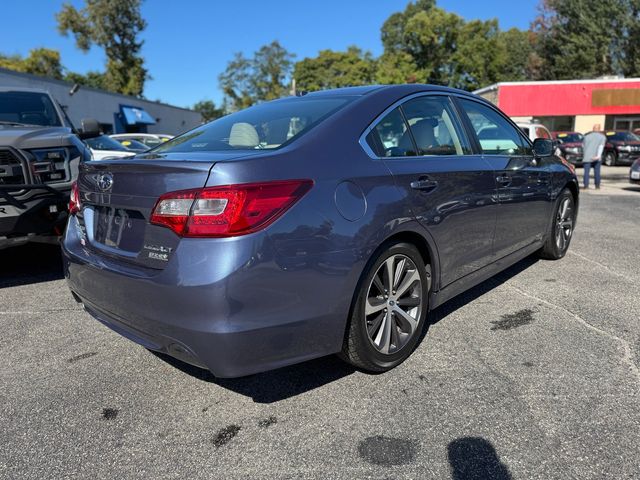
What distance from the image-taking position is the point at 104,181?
2648 mm

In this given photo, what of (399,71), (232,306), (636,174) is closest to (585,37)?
(399,71)

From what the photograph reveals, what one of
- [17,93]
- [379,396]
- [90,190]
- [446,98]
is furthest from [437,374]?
[17,93]

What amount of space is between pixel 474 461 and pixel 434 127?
2.10 m

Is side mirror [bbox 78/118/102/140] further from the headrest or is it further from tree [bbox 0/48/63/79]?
tree [bbox 0/48/63/79]

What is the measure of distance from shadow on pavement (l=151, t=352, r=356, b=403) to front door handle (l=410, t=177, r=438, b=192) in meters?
1.15

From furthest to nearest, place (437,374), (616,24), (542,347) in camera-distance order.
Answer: (616,24)
(542,347)
(437,374)

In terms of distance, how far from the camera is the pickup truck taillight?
215cm

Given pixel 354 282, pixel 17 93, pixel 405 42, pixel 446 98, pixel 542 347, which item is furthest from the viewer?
pixel 405 42

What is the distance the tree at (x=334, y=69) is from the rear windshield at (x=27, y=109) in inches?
2209

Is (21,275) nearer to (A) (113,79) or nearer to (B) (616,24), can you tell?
(A) (113,79)

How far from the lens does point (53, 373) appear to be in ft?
9.99

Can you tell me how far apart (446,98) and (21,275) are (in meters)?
4.62

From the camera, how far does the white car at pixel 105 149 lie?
34.0 ft

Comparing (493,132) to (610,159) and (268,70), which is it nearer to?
(610,159)
